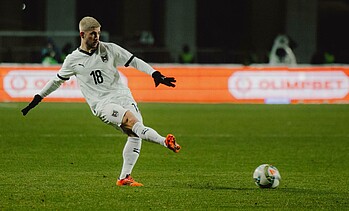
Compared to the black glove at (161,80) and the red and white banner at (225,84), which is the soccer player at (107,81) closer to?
the black glove at (161,80)

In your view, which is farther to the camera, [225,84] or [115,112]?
[225,84]

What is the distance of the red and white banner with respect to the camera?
27.8 m

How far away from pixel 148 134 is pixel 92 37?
1.37 m

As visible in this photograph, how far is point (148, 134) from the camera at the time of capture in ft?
33.5

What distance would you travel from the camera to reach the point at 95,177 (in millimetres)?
11805

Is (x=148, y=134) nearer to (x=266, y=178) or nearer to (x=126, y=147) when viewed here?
(x=126, y=147)

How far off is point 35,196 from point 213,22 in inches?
1484

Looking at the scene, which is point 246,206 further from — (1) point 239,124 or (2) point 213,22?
(2) point 213,22

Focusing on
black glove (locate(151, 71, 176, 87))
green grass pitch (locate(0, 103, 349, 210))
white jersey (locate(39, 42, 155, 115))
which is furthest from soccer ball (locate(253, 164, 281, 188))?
white jersey (locate(39, 42, 155, 115))

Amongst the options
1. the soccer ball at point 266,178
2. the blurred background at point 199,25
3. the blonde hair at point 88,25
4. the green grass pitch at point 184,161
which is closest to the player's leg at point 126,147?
the green grass pitch at point 184,161

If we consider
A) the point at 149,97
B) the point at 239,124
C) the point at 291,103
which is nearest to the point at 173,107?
the point at 149,97

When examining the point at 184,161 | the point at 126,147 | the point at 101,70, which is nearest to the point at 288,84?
the point at 184,161

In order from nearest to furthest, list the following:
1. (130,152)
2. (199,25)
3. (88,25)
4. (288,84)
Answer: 1. (88,25)
2. (130,152)
3. (288,84)
4. (199,25)

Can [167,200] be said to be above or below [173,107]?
above
